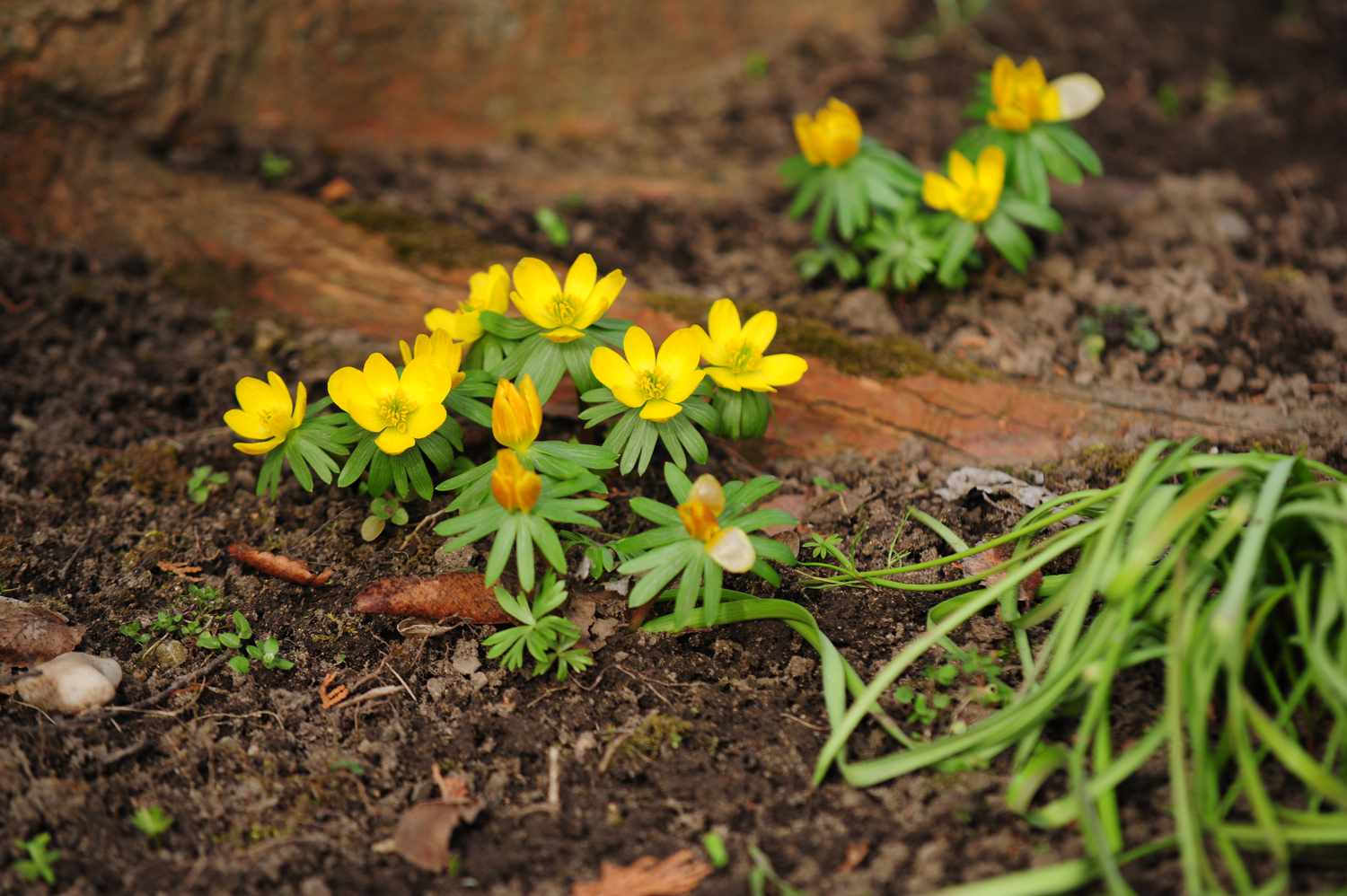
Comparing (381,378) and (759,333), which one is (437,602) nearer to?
(381,378)

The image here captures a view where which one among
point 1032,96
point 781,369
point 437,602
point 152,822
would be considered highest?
point 1032,96

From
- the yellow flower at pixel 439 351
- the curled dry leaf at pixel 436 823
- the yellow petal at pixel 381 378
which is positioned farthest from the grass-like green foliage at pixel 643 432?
the curled dry leaf at pixel 436 823

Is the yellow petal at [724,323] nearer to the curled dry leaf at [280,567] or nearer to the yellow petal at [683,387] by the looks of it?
the yellow petal at [683,387]

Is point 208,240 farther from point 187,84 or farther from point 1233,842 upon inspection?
point 1233,842

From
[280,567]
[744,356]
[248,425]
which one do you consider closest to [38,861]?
[280,567]

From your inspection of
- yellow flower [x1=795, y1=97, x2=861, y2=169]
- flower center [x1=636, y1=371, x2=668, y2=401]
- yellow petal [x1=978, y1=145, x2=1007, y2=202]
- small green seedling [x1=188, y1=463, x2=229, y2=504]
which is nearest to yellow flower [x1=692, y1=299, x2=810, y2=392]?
flower center [x1=636, y1=371, x2=668, y2=401]

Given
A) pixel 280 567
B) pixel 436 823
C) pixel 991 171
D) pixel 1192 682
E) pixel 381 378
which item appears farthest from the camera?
pixel 991 171
